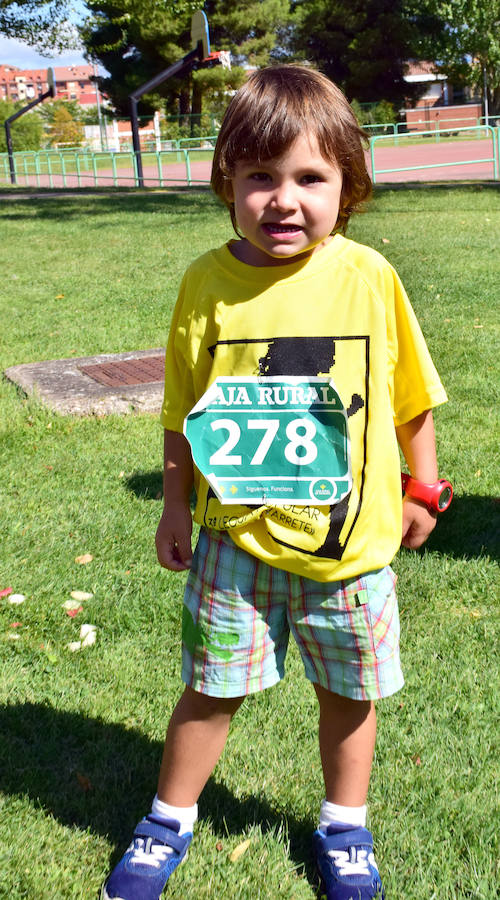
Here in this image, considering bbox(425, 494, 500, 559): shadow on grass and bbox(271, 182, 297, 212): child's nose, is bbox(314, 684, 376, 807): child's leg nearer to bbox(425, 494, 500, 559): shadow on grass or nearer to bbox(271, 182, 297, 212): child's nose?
bbox(271, 182, 297, 212): child's nose

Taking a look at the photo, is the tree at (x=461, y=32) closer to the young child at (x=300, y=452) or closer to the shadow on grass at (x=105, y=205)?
the shadow on grass at (x=105, y=205)

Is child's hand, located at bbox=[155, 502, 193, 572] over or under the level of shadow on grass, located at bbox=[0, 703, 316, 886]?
over

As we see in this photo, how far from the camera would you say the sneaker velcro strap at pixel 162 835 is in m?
1.95

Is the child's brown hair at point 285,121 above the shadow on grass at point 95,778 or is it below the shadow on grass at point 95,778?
above

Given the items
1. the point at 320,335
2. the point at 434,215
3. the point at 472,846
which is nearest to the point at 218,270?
the point at 320,335

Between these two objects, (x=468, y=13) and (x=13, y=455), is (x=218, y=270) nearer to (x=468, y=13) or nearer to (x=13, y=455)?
(x=13, y=455)

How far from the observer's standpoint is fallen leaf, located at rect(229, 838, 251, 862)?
2060 millimetres

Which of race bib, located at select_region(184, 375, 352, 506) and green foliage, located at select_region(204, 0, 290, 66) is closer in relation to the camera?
race bib, located at select_region(184, 375, 352, 506)

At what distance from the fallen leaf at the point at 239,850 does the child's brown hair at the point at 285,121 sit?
1448 mm

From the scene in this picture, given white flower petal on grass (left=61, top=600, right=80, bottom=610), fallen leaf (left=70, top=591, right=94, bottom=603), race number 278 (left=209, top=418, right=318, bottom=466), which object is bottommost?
white flower petal on grass (left=61, top=600, right=80, bottom=610)

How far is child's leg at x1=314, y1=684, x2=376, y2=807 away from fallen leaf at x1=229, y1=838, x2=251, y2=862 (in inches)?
10.9

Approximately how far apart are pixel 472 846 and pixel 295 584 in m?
0.79

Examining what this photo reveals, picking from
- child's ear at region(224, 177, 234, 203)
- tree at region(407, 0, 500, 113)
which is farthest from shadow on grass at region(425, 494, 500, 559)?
tree at region(407, 0, 500, 113)

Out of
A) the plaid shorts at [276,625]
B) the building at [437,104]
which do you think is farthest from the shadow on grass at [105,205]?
the building at [437,104]
